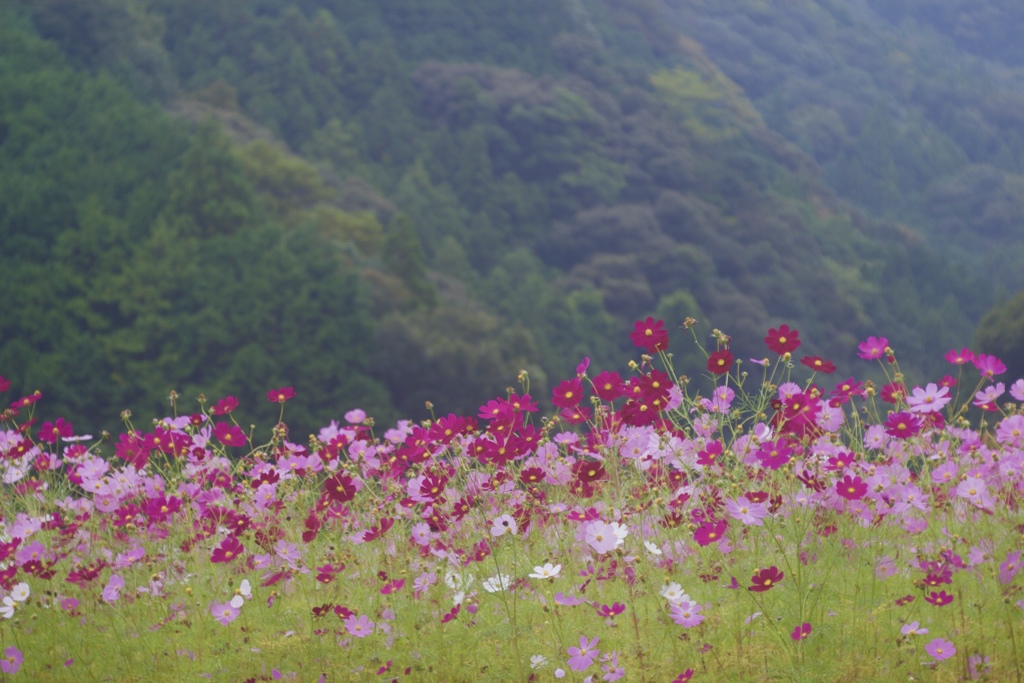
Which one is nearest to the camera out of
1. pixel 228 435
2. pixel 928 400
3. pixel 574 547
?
pixel 928 400

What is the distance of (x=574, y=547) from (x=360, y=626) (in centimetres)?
66

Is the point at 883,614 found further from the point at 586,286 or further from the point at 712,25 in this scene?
the point at 712,25

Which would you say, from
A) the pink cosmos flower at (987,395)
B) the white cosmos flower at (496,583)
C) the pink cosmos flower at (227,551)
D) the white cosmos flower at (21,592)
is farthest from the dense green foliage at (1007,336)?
the white cosmos flower at (21,592)

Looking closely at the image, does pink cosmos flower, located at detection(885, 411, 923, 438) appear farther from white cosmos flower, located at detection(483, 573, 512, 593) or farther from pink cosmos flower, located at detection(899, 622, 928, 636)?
white cosmos flower, located at detection(483, 573, 512, 593)

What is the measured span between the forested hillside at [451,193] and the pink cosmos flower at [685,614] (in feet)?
53.6

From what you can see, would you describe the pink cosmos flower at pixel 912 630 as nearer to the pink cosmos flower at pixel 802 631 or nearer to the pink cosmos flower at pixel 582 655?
the pink cosmos flower at pixel 802 631

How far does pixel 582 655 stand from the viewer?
247cm

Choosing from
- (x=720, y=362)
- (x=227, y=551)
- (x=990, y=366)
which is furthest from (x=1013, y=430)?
(x=227, y=551)

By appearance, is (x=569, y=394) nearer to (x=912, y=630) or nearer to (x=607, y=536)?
(x=607, y=536)

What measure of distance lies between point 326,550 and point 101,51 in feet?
84.8

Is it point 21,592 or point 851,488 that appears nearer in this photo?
point 851,488

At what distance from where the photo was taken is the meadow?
2.64 m

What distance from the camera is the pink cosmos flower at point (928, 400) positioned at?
2.70m

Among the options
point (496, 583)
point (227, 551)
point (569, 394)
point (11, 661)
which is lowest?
point (11, 661)
